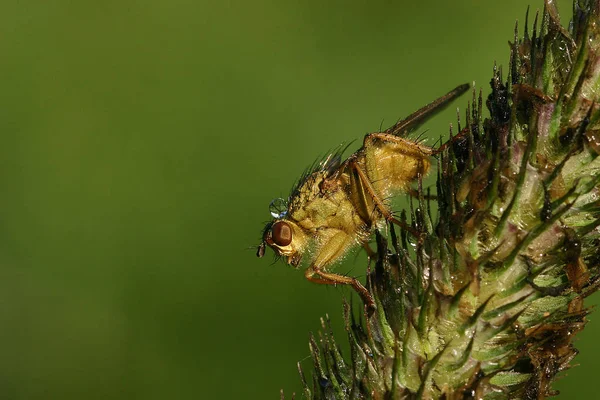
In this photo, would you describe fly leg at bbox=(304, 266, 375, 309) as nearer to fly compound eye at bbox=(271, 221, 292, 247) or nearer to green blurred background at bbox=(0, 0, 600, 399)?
fly compound eye at bbox=(271, 221, 292, 247)

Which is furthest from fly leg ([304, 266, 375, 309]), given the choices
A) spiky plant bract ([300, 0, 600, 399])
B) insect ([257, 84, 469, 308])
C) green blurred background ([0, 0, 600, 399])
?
green blurred background ([0, 0, 600, 399])

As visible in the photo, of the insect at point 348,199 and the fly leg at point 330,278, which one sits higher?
the insect at point 348,199

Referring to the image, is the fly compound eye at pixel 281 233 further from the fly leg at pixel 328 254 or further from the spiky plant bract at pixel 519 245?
the spiky plant bract at pixel 519 245

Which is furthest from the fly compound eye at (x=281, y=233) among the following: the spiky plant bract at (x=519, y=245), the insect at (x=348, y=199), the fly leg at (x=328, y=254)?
the spiky plant bract at (x=519, y=245)

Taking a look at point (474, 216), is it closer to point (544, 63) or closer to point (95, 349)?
point (544, 63)

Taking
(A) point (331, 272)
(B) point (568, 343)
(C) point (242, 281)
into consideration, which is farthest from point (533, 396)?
(C) point (242, 281)

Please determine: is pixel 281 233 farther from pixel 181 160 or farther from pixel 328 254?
pixel 181 160
